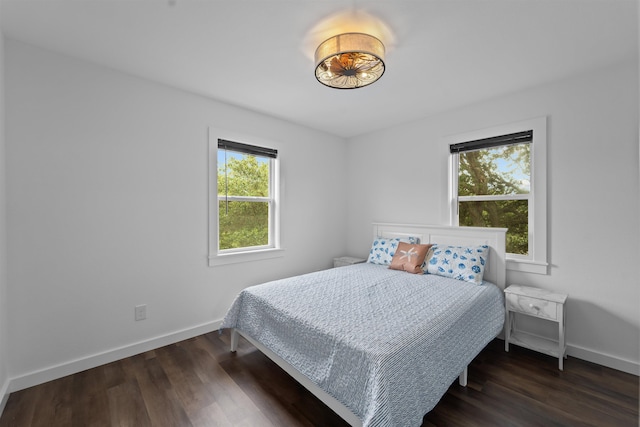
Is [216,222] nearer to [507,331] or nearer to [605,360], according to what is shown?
[507,331]

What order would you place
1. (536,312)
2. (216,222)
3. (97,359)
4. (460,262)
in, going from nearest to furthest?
1. (97,359)
2. (536,312)
3. (460,262)
4. (216,222)

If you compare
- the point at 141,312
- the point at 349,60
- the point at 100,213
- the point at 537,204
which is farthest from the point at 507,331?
the point at 100,213

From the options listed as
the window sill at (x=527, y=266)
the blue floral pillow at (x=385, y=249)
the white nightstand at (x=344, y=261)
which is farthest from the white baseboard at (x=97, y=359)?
the window sill at (x=527, y=266)

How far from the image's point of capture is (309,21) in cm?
172

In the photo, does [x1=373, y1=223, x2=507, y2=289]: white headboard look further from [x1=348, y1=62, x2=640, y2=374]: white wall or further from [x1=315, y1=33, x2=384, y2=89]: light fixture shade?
[x1=315, y1=33, x2=384, y2=89]: light fixture shade

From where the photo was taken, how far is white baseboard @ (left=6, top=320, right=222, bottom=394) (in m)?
1.96

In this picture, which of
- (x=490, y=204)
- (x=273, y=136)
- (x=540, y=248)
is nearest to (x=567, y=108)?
(x=490, y=204)

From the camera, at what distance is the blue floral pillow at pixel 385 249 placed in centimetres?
337

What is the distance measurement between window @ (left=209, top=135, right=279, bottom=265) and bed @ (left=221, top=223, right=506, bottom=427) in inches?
33.8

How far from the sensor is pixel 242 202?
3283 mm

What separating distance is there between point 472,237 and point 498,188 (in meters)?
0.59

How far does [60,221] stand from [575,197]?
4.18 metres

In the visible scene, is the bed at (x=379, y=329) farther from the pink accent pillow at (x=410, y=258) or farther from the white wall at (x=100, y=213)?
the white wall at (x=100, y=213)

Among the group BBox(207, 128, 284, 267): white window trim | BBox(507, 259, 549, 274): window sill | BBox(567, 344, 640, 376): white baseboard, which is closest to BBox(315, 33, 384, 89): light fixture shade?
BBox(207, 128, 284, 267): white window trim
